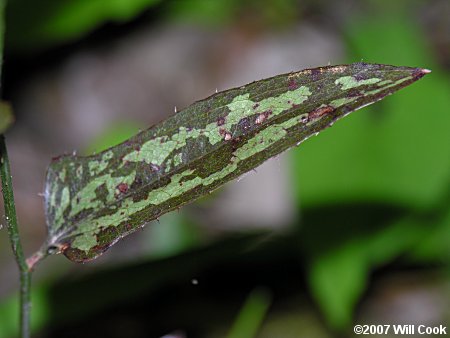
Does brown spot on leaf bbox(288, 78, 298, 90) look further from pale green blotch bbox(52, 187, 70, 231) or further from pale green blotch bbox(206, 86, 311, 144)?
pale green blotch bbox(52, 187, 70, 231)

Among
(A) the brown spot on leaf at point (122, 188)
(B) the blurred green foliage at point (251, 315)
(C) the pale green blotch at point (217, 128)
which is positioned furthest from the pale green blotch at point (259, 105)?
(B) the blurred green foliage at point (251, 315)

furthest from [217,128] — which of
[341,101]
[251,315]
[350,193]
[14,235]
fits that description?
[350,193]

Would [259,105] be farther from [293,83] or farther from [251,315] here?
[251,315]

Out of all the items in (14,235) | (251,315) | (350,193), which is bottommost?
(14,235)

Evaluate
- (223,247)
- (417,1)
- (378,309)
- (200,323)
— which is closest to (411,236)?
(378,309)

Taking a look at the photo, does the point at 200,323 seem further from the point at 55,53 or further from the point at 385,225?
the point at 55,53

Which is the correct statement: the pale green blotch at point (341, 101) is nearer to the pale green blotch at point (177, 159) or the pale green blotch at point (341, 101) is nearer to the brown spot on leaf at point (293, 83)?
the brown spot on leaf at point (293, 83)

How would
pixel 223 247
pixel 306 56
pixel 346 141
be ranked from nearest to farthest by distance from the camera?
pixel 223 247
pixel 346 141
pixel 306 56
